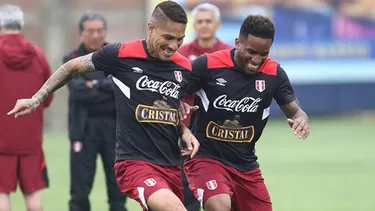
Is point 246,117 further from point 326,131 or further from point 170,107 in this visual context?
point 326,131

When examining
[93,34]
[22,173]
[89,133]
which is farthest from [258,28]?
[89,133]

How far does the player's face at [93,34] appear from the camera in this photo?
1020cm

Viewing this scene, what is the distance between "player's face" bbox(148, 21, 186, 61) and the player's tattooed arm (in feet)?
3.57

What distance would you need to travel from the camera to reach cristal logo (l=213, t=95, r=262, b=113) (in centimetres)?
799

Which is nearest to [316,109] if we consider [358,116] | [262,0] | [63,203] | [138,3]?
[358,116]

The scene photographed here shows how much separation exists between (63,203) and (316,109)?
51.5 feet

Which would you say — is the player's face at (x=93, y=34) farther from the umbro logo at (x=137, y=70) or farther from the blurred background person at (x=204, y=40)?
the umbro logo at (x=137, y=70)

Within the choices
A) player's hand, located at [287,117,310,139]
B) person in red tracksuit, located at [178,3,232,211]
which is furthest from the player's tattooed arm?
person in red tracksuit, located at [178,3,232,211]

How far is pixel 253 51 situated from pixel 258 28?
19 cm

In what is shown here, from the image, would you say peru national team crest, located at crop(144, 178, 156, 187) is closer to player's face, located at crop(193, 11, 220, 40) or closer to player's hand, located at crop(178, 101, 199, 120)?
player's hand, located at crop(178, 101, 199, 120)

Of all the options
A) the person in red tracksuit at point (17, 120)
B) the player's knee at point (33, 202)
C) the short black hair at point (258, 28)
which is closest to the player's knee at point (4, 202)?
the person in red tracksuit at point (17, 120)

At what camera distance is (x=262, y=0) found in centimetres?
2691

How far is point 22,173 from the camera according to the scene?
371 inches

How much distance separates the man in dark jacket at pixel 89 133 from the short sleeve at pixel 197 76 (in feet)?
7.75
